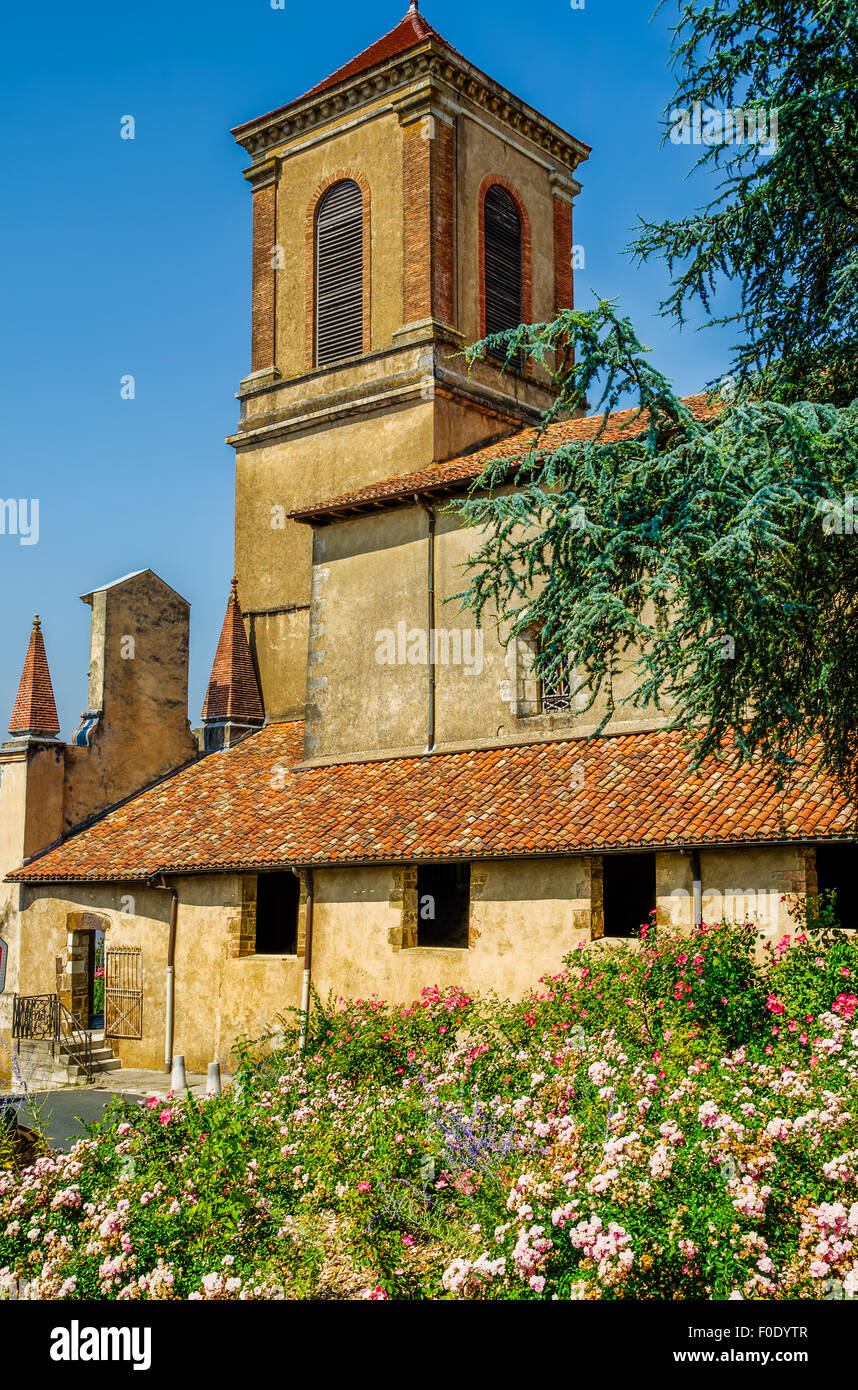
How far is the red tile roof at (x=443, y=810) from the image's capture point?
1397 cm

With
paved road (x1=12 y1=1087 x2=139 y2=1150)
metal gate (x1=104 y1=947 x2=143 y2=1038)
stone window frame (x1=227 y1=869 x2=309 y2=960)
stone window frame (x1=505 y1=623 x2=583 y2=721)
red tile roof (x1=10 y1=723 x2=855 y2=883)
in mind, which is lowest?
paved road (x1=12 y1=1087 x2=139 y2=1150)

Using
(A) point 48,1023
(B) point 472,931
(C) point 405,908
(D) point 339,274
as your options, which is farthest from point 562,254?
(A) point 48,1023

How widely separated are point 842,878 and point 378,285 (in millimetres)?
15056

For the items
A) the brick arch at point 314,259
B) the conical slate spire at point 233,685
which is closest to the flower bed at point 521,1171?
the conical slate spire at point 233,685

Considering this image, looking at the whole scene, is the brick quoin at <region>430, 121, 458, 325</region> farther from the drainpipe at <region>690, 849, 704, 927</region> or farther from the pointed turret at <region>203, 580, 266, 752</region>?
the drainpipe at <region>690, 849, 704, 927</region>

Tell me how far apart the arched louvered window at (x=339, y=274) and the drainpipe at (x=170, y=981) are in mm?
12020

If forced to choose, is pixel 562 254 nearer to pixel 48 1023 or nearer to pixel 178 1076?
pixel 48 1023

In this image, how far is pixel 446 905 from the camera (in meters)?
21.7

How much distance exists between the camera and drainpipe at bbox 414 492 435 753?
19500 mm

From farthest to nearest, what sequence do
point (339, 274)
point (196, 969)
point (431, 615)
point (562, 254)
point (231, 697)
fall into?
1. point (562, 254)
2. point (339, 274)
3. point (231, 697)
4. point (431, 615)
5. point (196, 969)

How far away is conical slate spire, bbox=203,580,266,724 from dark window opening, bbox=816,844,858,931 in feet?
40.3

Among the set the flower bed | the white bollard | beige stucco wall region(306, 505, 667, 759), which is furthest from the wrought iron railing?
the flower bed

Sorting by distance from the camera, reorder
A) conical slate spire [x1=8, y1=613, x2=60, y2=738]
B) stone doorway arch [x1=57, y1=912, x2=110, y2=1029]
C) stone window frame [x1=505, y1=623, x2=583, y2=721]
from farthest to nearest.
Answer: conical slate spire [x1=8, y1=613, x2=60, y2=738] → stone doorway arch [x1=57, y1=912, x2=110, y2=1029] → stone window frame [x1=505, y1=623, x2=583, y2=721]

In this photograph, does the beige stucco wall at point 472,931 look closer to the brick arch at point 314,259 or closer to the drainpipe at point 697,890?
the drainpipe at point 697,890
